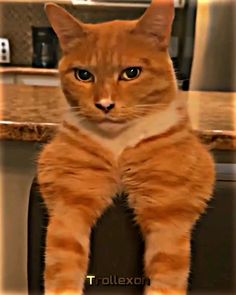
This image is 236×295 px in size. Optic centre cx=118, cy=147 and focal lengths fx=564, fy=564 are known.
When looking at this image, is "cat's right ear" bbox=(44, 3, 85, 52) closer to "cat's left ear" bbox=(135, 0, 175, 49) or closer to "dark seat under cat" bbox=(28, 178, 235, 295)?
"cat's left ear" bbox=(135, 0, 175, 49)

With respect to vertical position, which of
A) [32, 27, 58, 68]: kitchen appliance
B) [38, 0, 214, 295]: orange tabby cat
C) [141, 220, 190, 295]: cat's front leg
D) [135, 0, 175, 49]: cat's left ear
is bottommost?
[141, 220, 190, 295]: cat's front leg

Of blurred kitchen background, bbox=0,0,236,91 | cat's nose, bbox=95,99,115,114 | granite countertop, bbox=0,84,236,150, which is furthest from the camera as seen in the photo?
blurred kitchen background, bbox=0,0,236,91

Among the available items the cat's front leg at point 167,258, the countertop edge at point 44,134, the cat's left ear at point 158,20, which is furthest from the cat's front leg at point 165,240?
the cat's left ear at point 158,20

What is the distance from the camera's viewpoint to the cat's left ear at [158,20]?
30.1 inches

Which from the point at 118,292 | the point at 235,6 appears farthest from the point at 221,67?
the point at 118,292

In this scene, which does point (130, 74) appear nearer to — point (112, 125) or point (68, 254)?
point (112, 125)

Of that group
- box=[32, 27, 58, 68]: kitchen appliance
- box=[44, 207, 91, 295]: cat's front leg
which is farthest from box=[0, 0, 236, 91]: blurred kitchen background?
box=[44, 207, 91, 295]: cat's front leg

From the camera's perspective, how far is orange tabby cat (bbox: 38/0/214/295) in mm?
771

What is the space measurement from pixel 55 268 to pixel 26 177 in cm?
22

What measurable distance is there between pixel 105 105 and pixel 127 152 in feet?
0.27

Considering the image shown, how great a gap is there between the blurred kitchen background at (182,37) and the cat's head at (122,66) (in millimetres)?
63

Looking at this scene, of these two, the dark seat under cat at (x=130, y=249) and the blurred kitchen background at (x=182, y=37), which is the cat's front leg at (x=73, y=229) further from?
the blurred kitchen background at (x=182, y=37)

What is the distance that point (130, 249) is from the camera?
2.69 ft

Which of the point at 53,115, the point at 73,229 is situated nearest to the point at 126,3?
the point at 53,115
